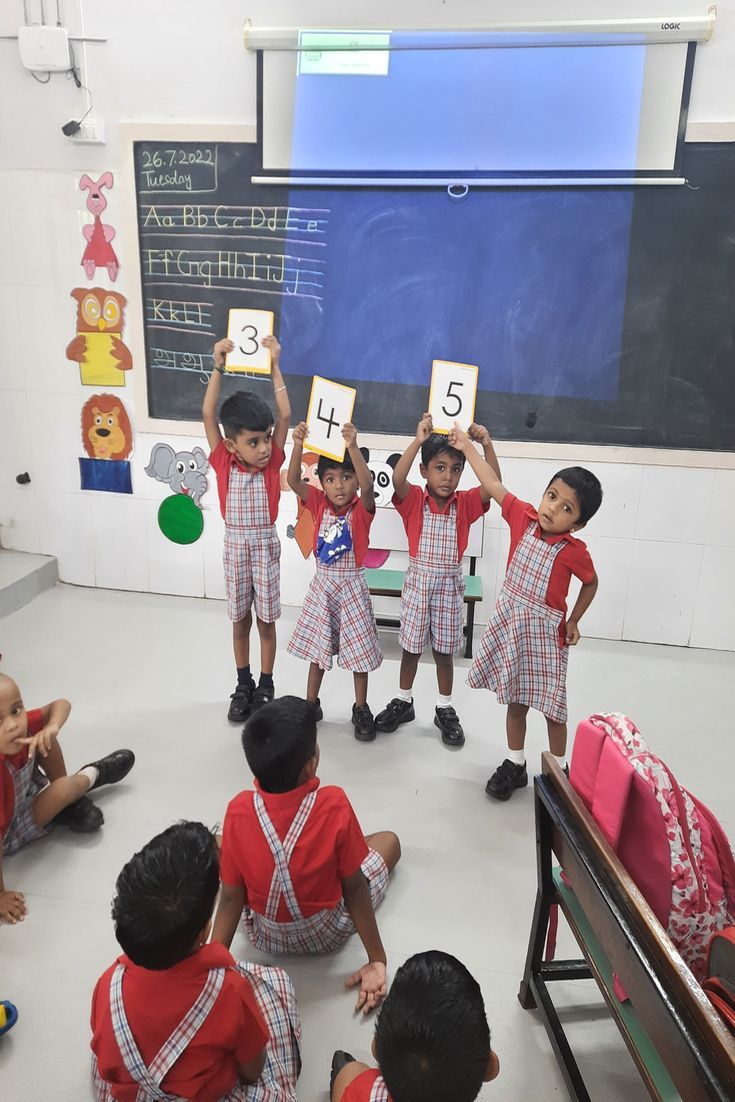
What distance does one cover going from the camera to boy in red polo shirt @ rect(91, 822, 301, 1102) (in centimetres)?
107

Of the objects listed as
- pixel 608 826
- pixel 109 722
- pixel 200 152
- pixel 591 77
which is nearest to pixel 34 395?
pixel 200 152

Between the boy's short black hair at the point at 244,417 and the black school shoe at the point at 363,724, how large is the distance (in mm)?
1034

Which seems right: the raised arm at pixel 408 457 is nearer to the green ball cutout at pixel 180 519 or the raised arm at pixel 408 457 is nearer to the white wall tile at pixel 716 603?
the green ball cutout at pixel 180 519

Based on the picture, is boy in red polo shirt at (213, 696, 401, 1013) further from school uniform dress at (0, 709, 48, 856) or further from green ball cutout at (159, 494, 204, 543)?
green ball cutout at (159, 494, 204, 543)

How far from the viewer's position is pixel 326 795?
150cm

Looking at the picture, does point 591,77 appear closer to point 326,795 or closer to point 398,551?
point 398,551

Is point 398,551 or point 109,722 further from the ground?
point 398,551

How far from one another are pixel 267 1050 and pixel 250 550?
1635 millimetres

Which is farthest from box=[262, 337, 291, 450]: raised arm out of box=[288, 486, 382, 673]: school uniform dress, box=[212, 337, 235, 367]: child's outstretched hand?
box=[288, 486, 382, 673]: school uniform dress

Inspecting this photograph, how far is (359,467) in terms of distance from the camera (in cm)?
236

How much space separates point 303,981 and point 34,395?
3.08m

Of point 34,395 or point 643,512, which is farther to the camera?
point 34,395

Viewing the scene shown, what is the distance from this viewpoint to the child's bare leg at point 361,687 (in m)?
2.63

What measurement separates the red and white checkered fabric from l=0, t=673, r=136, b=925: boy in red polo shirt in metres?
0.70
